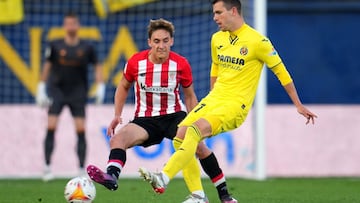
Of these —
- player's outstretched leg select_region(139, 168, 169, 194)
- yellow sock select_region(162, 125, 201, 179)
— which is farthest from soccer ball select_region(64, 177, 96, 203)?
yellow sock select_region(162, 125, 201, 179)

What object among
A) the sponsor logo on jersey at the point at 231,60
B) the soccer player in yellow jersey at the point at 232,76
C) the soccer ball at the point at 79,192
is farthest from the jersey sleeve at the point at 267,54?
the soccer ball at the point at 79,192

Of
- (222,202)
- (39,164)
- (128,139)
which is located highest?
(128,139)

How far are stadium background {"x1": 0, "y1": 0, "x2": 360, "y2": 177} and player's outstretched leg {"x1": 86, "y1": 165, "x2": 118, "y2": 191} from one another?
604 cm

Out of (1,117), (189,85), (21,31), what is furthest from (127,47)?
(189,85)

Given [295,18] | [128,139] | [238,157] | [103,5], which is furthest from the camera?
[295,18]

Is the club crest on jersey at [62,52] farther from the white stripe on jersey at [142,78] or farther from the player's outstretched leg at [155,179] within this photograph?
the player's outstretched leg at [155,179]

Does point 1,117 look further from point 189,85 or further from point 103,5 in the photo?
point 189,85

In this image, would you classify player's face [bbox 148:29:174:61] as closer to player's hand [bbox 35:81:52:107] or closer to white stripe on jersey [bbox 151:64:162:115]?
white stripe on jersey [bbox 151:64:162:115]

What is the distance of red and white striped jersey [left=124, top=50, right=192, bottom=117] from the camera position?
857 cm

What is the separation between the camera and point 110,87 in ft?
54.0

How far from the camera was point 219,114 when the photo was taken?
8055mm

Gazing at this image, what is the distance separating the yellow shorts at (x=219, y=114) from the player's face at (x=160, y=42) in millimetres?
581

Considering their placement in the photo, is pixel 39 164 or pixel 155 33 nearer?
pixel 155 33

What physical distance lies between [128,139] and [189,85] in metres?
0.83
